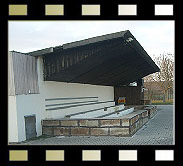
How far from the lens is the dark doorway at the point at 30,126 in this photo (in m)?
10.2

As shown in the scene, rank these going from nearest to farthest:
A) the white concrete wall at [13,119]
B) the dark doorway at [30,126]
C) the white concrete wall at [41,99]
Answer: the white concrete wall at [13,119], the white concrete wall at [41,99], the dark doorway at [30,126]

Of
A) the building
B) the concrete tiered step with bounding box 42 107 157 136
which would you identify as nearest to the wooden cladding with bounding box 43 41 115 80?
the building

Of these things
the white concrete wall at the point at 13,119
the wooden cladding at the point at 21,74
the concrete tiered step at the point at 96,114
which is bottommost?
the concrete tiered step at the point at 96,114

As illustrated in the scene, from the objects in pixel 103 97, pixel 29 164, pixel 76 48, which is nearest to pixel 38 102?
pixel 76 48

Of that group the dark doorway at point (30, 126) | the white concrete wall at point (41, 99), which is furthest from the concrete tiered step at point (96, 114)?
the dark doorway at point (30, 126)

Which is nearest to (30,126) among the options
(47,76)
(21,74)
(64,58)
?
(21,74)

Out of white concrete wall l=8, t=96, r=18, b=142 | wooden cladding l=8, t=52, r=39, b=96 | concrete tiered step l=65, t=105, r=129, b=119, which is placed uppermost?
wooden cladding l=8, t=52, r=39, b=96

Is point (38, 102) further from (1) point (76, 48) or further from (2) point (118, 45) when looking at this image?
(2) point (118, 45)

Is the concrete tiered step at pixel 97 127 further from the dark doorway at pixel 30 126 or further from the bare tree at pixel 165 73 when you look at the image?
the bare tree at pixel 165 73

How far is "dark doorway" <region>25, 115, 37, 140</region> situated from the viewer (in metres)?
10.2

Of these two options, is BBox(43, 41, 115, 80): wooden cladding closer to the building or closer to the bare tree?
the building

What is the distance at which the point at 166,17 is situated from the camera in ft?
9.16

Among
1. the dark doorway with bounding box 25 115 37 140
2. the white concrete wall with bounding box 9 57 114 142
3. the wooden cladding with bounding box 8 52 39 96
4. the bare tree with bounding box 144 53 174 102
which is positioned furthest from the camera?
the bare tree with bounding box 144 53 174 102

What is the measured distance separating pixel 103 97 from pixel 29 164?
19.2 metres
